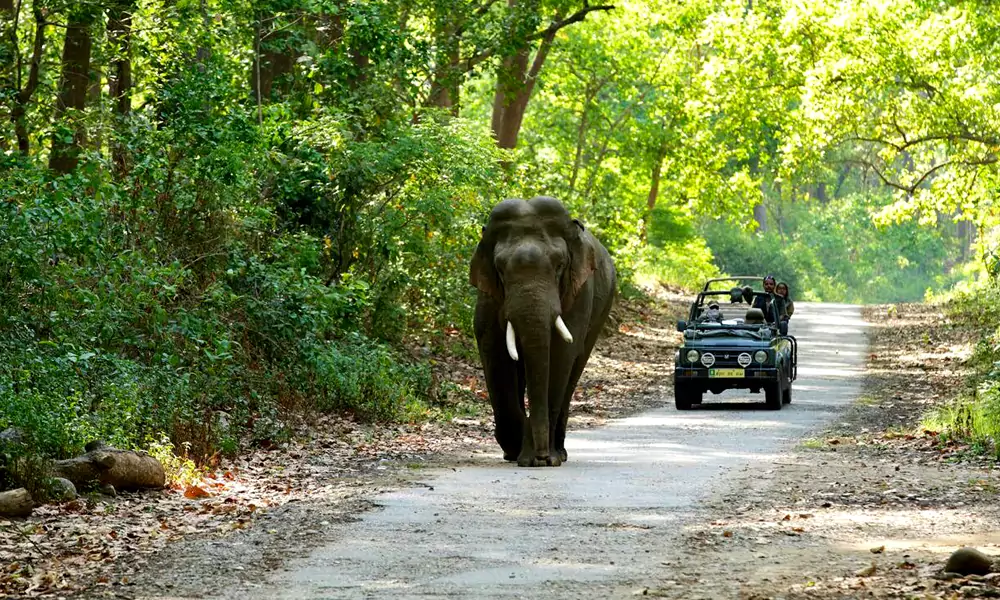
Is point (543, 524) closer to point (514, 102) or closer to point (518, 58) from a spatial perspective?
point (518, 58)

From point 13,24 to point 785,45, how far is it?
19.8m

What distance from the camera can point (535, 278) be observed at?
566 inches

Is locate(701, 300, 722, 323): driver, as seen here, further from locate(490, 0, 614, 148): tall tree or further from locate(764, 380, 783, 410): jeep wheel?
locate(490, 0, 614, 148): tall tree

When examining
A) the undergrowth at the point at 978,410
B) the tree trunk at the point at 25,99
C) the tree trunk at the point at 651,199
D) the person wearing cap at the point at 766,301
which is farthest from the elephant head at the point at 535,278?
the tree trunk at the point at 651,199

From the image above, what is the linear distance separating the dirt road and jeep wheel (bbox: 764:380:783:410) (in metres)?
2.35

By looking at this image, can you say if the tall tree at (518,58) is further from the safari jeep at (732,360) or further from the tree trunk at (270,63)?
the safari jeep at (732,360)

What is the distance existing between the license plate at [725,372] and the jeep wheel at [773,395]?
1.49 feet

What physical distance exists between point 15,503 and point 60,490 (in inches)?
31.0

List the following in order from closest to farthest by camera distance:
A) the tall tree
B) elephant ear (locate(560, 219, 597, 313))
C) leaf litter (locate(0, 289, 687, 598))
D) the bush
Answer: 1. leaf litter (locate(0, 289, 687, 598))
2. the bush
3. elephant ear (locate(560, 219, 597, 313))
4. the tall tree

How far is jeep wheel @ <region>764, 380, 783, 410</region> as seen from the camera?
21.2 metres

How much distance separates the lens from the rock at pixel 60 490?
11477 mm

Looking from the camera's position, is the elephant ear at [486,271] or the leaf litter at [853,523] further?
the elephant ear at [486,271]

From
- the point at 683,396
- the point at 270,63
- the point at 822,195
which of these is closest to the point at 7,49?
the point at 270,63

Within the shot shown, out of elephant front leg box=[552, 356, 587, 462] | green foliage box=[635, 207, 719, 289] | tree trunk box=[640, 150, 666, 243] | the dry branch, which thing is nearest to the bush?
the dry branch
